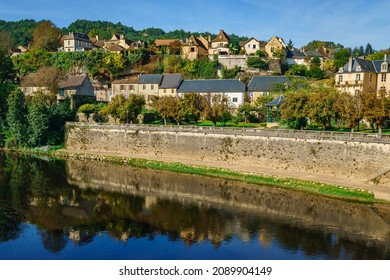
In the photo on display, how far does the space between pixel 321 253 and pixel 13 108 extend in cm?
4536

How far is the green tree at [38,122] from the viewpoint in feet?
172

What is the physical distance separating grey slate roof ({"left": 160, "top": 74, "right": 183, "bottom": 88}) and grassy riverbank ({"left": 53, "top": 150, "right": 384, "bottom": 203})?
20.6m

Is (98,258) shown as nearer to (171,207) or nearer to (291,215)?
(171,207)

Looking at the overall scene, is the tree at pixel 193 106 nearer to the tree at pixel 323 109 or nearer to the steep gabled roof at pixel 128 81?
the tree at pixel 323 109

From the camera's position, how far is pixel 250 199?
3136 cm

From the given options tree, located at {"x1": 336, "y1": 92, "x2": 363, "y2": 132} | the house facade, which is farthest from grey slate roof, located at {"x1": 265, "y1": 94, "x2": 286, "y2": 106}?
the house facade

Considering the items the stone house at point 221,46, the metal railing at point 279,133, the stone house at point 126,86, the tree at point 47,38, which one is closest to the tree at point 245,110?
the metal railing at point 279,133

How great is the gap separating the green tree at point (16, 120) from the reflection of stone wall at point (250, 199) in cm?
1452

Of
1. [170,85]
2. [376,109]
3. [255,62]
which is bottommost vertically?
[376,109]

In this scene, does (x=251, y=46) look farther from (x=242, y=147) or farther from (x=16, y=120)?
(x=16, y=120)

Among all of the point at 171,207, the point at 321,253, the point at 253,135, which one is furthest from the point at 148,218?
the point at 253,135

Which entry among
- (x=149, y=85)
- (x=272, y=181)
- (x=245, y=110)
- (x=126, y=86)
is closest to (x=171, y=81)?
(x=149, y=85)

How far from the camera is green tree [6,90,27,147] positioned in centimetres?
5331

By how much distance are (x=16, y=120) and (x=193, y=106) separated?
23672 millimetres
